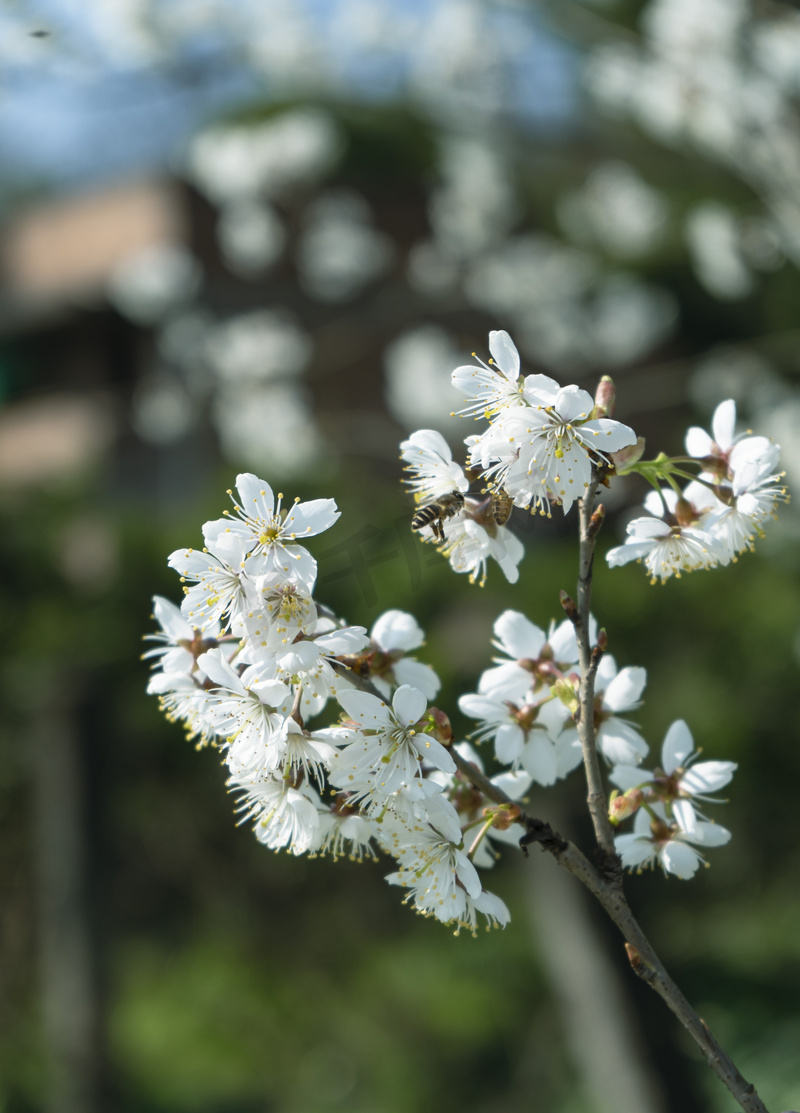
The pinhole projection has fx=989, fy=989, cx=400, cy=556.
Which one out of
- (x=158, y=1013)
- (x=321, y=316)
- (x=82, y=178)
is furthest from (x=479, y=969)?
(x=82, y=178)

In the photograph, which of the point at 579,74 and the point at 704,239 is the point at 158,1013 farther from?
the point at 579,74

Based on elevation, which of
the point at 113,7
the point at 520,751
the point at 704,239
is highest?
the point at 520,751

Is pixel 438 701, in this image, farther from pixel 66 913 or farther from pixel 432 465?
pixel 432 465

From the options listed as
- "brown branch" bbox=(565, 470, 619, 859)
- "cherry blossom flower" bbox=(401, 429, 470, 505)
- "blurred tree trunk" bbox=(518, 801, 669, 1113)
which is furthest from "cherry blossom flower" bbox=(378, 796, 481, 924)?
"blurred tree trunk" bbox=(518, 801, 669, 1113)

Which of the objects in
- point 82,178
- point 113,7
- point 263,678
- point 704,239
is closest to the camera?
point 263,678

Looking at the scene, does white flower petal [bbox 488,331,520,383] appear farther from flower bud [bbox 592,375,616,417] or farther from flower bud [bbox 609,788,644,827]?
flower bud [bbox 609,788,644,827]

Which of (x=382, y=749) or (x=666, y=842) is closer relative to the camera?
(x=382, y=749)

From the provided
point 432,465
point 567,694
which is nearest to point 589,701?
point 567,694
